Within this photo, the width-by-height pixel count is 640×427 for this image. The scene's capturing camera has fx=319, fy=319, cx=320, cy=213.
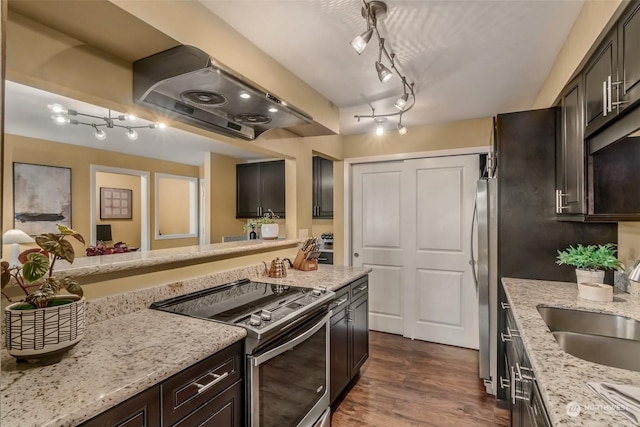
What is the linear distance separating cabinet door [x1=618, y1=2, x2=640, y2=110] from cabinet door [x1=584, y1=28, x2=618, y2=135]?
0.05m

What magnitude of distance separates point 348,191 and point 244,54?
92.0 inches

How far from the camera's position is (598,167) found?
167cm

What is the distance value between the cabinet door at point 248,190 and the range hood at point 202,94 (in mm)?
3115

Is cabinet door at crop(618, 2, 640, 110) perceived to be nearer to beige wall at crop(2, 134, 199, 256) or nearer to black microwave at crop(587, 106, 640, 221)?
black microwave at crop(587, 106, 640, 221)

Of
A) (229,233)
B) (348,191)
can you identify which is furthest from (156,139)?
(348,191)

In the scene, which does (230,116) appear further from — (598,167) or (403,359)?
(403,359)

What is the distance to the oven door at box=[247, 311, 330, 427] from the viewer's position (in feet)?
4.51

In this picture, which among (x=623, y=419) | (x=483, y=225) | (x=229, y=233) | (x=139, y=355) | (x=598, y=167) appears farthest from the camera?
(x=229, y=233)

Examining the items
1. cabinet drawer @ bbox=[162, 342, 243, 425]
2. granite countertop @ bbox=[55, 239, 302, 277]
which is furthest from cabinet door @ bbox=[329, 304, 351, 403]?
cabinet drawer @ bbox=[162, 342, 243, 425]

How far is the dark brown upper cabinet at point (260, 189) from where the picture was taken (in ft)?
16.0

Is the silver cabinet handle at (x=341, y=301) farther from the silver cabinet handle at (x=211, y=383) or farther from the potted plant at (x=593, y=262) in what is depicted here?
the potted plant at (x=593, y=262)

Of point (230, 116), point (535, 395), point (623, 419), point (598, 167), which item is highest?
point (230, 116)

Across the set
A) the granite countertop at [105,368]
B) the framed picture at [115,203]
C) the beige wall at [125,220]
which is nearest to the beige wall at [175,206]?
the beige wall at [125,220]

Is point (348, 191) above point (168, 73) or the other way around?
the other way around
